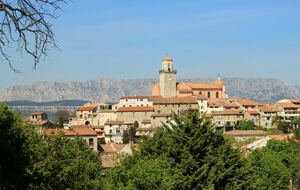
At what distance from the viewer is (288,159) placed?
56375 mm

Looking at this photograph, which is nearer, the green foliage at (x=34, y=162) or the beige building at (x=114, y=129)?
the green foliage at (x=34, y=162)

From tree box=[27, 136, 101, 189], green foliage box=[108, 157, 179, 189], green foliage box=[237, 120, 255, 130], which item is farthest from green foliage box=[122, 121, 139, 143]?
green foliage box=[108, 157, 179, 189]

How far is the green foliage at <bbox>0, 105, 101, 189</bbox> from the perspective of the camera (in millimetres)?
15539

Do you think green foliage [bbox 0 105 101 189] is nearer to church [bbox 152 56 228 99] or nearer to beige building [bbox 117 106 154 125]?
beige building [bbox 117 106 154 125]

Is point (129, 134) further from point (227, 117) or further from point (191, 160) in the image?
point (191, 160)

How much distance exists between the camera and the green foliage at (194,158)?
26688mm

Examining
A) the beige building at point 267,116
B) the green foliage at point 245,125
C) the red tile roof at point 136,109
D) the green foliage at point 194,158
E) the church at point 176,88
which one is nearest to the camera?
the green foliage at point 194,158

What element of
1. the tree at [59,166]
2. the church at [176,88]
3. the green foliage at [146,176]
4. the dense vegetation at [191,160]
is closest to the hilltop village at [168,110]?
the church at [176,88]

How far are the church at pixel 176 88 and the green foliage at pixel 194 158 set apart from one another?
127 metres

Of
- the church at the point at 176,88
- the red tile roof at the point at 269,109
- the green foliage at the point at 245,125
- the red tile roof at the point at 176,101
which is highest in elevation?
the church at the point at 176,88

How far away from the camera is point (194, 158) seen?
91.6ft

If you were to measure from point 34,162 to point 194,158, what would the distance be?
8.60 metres

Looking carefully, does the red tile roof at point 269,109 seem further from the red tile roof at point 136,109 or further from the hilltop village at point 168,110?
the red tile roof at point 136,109

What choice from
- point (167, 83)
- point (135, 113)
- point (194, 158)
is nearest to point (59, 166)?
point (194, 158)
